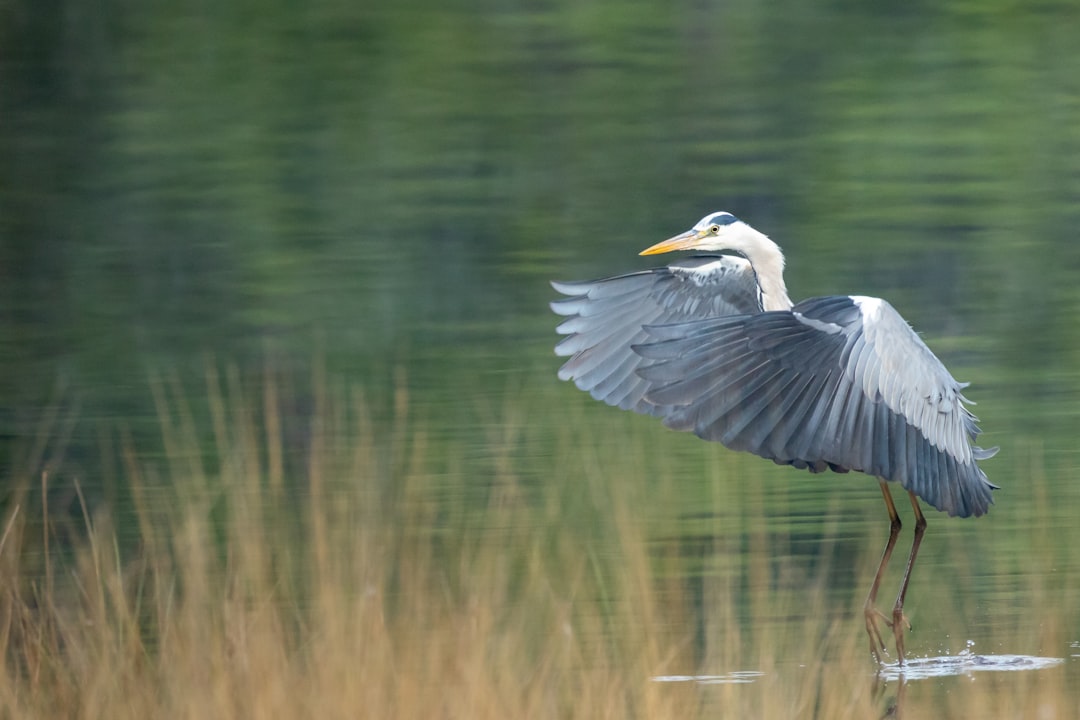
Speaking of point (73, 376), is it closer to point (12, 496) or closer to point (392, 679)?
point (12, 496)

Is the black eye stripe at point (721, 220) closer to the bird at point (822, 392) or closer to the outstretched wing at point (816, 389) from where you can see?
the bird at point (822, 392)

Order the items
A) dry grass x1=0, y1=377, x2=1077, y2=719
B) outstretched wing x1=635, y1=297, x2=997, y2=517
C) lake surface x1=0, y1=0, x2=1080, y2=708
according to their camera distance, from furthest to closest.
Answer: lake surface x1=0, y1=0, x2=1080, y2=708, dry grass x1=0, y1=377, x2=1077, y2=719, outstretched wing x1=635, y1=297, x2=997, y2=517

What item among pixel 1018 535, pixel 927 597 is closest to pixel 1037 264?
pixel 1018 535

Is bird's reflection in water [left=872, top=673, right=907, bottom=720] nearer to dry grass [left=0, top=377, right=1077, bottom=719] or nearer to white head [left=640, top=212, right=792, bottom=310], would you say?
dry grass [left=0, top=377, right=1077, bottom=719]

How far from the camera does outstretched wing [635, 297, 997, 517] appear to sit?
2.21 metres

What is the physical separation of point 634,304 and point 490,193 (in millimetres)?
1197

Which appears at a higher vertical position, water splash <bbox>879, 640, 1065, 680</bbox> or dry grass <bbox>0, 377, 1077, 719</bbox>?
dry grass <bbox>0, 377, 1077, 719</bbox>

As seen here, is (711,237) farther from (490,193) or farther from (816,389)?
(490,193)

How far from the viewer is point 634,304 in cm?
272

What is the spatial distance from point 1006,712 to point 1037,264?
1702 millimetres

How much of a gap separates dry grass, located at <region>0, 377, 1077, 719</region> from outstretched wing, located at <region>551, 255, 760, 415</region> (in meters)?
0.28

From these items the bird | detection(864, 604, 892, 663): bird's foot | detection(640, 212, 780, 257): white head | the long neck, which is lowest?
detection(864, 604, 892, 663): bird's foot

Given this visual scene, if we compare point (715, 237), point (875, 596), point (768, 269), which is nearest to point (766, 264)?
point (768, 269)

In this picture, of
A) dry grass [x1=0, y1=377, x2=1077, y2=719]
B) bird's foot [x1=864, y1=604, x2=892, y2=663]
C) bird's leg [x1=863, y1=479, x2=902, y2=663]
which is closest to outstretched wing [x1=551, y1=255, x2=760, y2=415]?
dry grass [x1=0, y1=377, x2=1077, y2=719]
